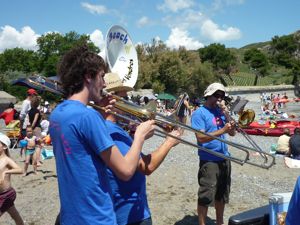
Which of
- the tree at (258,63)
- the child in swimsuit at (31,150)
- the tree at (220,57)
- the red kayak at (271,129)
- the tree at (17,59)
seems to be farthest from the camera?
the tree at (258,63)

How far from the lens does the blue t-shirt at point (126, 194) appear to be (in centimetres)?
232

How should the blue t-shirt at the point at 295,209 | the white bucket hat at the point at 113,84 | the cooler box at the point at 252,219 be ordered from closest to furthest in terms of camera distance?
1. the blue t-shirt at the point at 295,209
2. the white bucket hat at the point at 113,84
3. the cooler box at the point at 252,219

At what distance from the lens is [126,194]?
2.34m

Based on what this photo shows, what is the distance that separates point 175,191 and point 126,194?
3936 mm

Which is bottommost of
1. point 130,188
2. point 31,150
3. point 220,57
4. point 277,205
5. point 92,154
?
point 31,150

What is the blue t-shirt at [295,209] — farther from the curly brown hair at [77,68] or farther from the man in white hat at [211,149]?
the man in white hat at [211,149]

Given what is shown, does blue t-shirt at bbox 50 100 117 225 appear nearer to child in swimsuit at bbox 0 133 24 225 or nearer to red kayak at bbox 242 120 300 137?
child in swimsuit at bbox 0 133 24 225

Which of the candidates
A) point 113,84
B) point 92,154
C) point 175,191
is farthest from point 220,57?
point 92,154

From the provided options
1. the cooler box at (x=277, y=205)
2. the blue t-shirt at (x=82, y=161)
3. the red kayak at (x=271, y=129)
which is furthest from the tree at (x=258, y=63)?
the blue t-shirt at (x=82, y=161)

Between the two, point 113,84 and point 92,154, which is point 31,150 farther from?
point 92,154

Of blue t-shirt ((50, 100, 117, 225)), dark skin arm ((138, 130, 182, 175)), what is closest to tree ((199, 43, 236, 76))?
dark skin arm ((138, 130, 182, 175))

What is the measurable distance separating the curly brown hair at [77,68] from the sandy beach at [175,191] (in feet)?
10.6

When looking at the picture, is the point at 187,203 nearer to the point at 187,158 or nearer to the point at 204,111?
the point at 204,111

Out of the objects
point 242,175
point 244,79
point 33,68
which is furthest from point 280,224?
point 244,79
